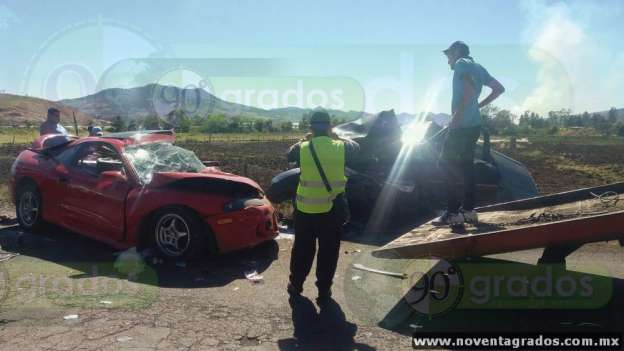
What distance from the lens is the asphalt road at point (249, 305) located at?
3.83 meters

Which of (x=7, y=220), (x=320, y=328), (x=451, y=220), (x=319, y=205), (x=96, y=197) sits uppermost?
(x=319, y=205)

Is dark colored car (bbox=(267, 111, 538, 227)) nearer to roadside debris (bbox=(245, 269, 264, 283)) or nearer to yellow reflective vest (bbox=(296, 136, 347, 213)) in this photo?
roadside debris (bbox=(245, 269, 264, 283))

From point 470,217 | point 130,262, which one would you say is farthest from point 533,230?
point 130,262

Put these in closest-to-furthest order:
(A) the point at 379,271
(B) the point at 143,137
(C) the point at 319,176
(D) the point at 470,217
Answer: (C) the point at 319,176 → (D) the point at 470,217 → (A) the point at 379,271 → (B) the point at 143,137

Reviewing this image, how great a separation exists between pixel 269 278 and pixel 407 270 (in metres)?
1.65

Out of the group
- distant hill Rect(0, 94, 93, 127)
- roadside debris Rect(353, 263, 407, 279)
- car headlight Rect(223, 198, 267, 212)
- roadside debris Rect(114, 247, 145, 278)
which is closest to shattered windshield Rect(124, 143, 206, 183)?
roadside debris Rect(114, 247, 145, 278)

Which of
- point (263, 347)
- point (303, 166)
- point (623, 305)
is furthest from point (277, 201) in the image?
point (623, 305)

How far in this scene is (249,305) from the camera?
4.57m

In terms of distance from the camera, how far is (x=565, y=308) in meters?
4.45

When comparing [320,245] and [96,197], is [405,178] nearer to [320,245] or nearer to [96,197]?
[320,245]

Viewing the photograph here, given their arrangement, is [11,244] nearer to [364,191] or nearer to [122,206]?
[122,206]

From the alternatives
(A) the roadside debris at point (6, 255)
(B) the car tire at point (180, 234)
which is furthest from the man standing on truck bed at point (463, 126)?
(A) the roadside debris at point (6, 255)

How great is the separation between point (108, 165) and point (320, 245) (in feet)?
10.4

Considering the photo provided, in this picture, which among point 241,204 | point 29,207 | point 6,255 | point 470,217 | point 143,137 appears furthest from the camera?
point 29,207
